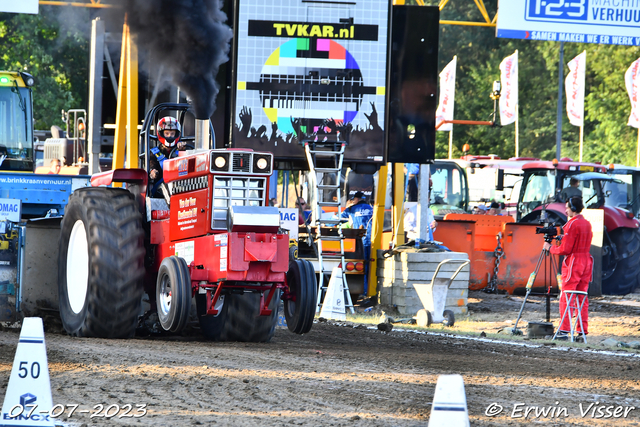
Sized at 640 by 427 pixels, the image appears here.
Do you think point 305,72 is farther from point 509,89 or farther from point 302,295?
point 509,89

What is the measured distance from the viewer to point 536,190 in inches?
822

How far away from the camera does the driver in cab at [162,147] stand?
9.57 m

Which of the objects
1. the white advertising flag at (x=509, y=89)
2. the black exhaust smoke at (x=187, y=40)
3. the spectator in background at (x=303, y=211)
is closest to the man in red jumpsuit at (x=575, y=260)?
the black exhaust smoke at (x=187, y=40)

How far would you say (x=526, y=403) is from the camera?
647 cm

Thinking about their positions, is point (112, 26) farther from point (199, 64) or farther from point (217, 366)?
point (217, 366)

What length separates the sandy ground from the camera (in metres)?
5.86

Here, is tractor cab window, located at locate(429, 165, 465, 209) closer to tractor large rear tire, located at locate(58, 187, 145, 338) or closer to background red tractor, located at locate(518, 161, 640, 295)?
background red tractor, located at locate(518, 161, 640, 295)

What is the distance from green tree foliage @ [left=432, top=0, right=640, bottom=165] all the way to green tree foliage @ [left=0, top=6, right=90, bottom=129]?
19791 millimetres

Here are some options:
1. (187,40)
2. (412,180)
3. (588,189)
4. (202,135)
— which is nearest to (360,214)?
(412,180)

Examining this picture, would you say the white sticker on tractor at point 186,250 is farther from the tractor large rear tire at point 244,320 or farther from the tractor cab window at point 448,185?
the tractor cab window at point 448,185

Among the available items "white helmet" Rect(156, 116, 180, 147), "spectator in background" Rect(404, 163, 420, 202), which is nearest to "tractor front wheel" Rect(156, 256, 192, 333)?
"white helmet" Rect(156, 116, 180, 147)

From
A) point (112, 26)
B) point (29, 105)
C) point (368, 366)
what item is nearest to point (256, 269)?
point (368, 366)

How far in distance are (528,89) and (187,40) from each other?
38253 mm

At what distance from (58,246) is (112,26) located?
3450 millimetres
